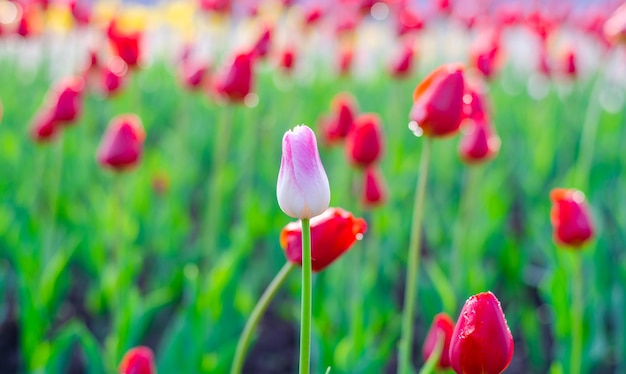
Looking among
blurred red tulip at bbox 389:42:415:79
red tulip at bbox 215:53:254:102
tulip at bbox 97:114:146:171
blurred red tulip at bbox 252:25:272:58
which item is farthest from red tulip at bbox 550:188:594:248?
blurred red tulip at bbox 389:42:415:79

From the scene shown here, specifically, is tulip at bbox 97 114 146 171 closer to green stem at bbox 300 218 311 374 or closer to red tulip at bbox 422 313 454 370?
red tulip at bbox 422 313 454 370

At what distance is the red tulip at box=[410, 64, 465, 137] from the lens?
125cm

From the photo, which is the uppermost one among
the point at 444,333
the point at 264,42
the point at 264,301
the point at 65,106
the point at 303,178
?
the point at 264,42

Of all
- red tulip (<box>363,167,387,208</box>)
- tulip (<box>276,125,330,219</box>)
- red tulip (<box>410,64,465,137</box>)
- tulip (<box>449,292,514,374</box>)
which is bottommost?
tulip (<box>449,292,514,374</box>)

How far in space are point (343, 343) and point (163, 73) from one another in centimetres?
382

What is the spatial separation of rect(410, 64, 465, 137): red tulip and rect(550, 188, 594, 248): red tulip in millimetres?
333

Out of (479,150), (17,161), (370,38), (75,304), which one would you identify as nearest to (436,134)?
(479,150)

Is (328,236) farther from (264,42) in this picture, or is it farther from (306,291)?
(264,42)

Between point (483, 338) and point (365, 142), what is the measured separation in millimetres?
882

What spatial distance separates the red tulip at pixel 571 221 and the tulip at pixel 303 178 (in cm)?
76

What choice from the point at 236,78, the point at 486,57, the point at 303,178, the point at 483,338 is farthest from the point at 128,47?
the point at 483,338

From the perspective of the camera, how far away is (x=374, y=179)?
70.6 inches

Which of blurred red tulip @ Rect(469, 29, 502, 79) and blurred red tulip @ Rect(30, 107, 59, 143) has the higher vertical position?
blurred red tulip @ Rect(469, 29, 502, 79)

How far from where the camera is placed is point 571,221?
1.48 m
